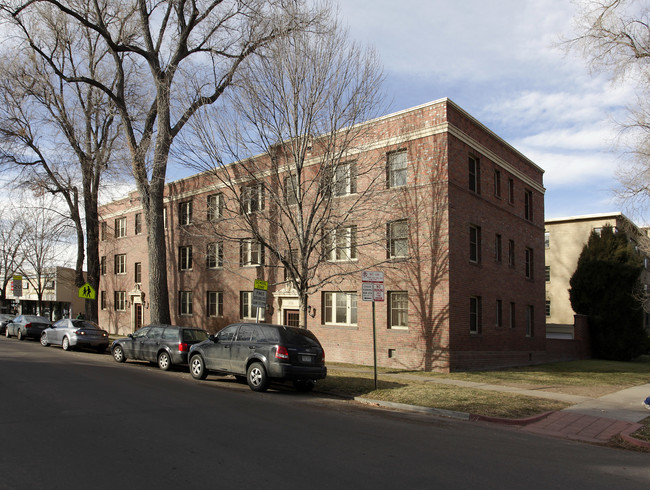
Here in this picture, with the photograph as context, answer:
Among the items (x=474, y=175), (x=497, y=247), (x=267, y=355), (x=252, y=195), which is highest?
(x=474, y=175)

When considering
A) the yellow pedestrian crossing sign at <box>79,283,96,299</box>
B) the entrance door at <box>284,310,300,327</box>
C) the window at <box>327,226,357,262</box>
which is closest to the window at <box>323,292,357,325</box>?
the window at <box>327,226,357,262</box>

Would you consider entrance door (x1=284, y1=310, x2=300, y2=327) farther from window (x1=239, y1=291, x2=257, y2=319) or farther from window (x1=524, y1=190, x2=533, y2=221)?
window (x1=524, y1=190, x2=533, y2=221)

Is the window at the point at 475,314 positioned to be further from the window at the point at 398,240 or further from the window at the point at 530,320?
the window at the point at 530,320

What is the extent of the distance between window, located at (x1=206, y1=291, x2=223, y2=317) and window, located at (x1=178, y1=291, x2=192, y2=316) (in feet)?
6.94

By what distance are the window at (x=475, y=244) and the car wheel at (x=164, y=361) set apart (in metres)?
12.0

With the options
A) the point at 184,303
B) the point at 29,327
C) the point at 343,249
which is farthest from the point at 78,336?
the point at 343,249

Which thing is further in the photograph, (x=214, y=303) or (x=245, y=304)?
(x=214, y=303)

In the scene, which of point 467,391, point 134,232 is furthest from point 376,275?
point 134,232

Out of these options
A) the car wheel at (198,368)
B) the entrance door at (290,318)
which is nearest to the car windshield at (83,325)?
the entrance door at (290,318)

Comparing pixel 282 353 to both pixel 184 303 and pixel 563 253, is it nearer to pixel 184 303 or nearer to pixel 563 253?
pixel 184 303

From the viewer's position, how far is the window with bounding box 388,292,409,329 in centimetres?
1920

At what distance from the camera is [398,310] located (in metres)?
19.4

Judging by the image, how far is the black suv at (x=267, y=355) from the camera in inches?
477

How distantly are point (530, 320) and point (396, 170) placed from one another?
12008mm
